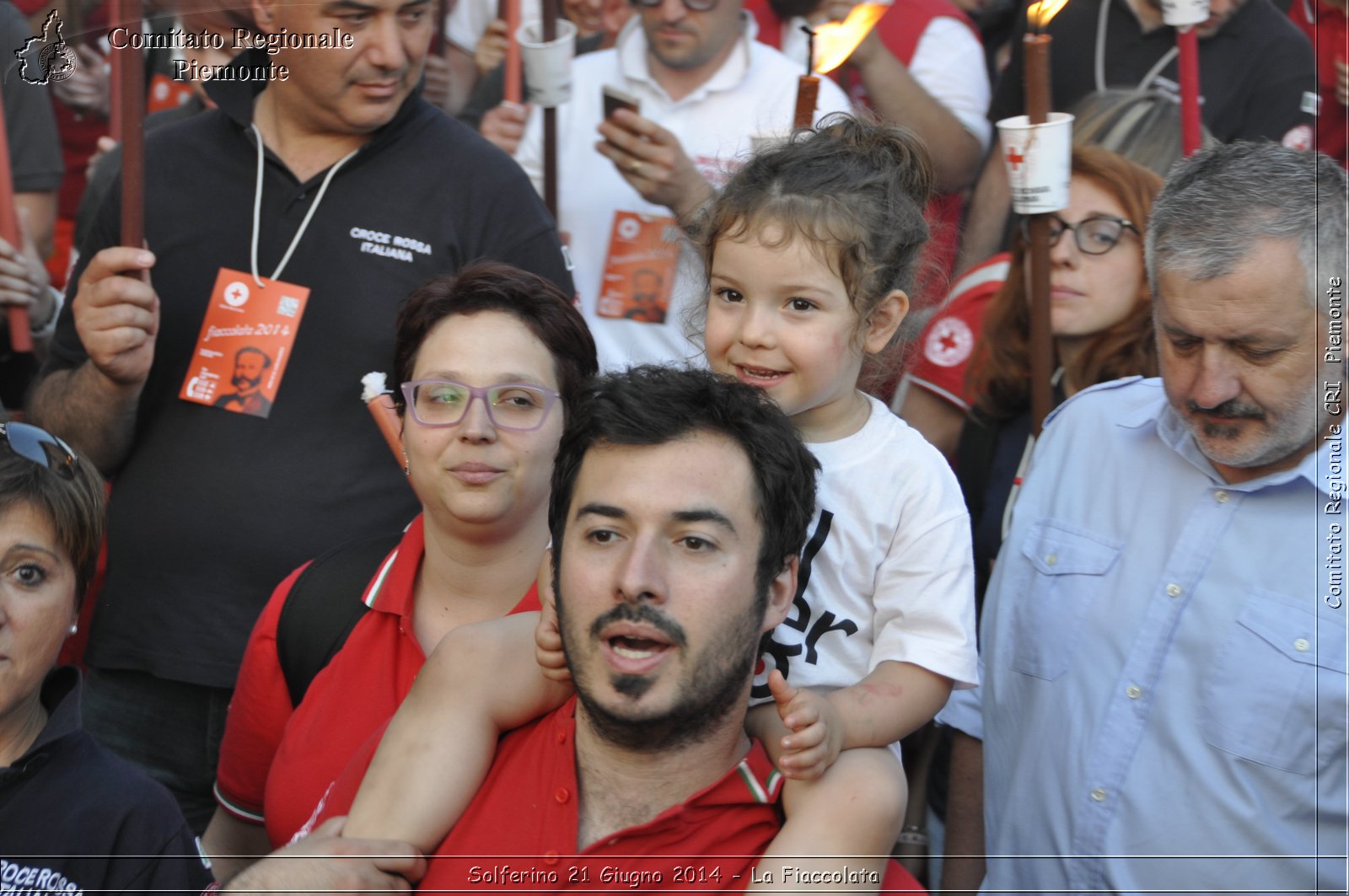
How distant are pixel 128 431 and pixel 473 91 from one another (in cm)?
185

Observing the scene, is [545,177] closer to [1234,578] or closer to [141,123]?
[141,123]

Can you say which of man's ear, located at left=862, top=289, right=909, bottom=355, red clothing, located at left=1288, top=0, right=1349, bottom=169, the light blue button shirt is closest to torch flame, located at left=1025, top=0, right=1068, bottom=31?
man's ear, located at left=862, top=289, right=909, bottom=355

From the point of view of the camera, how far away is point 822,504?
229 centimetres

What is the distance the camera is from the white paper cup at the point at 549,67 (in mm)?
3223

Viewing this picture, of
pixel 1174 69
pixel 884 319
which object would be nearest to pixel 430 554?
pixel 884 319

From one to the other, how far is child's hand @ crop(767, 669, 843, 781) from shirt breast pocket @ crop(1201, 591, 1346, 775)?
30.1 inches

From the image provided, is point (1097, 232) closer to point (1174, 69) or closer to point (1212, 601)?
point (1174, 69)

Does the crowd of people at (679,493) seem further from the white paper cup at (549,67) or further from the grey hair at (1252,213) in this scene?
the white paper cup at (549,67)

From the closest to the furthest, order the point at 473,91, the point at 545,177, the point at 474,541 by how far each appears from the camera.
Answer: the point at 474,541 → the point at 545,177 → the point at 473,91

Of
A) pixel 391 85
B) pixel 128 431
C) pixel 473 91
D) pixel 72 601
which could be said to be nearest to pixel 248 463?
pixel 128 431

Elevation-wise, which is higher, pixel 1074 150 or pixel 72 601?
pixel 1074 150

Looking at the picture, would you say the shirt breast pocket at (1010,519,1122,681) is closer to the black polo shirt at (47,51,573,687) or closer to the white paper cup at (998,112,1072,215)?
the white paper cup at (998,112,1072,215)

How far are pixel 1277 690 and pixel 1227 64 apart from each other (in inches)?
74.0

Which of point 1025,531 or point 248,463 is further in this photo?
point 248,463
